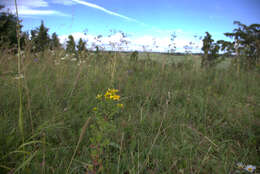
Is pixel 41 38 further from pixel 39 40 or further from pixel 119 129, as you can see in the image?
pixel 119 129

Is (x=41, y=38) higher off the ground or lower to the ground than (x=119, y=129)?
higher

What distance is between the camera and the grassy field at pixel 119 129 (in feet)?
3.59

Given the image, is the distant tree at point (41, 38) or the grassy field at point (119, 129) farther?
the distant tree at point (41, 38)

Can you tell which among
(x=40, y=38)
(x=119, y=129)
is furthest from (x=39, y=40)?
(x=119, y=129)

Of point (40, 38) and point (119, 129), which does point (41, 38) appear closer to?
point (40, 38)

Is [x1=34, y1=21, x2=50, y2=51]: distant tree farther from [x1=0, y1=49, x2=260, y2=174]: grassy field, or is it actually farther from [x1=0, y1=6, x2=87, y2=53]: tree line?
[x1=0, y1=49, x2=260, y2=174]: grassy field

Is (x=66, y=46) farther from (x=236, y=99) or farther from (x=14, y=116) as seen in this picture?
(x=236, y=99)

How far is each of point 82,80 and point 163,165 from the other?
1867 mm

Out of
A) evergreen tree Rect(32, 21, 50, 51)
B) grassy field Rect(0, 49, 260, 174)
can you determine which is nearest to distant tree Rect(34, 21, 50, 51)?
evergreen tree Rect(32, 21, 50, 51)

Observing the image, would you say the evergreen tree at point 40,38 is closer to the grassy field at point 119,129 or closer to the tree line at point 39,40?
the tree line at point 39,40

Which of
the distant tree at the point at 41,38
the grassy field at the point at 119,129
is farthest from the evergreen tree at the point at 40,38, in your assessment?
the grassy field at the point at 119,129

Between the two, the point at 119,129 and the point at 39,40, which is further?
the point at 39,40

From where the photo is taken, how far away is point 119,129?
1.55m

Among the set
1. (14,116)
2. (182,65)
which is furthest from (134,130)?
(182,65)
